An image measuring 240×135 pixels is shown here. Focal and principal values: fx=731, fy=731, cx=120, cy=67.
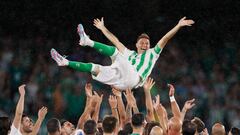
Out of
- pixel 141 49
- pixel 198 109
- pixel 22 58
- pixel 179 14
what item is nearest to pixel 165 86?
pixel 198 109

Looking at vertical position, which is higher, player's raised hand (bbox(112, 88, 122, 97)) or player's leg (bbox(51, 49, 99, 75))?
player's leg (bbox(51, 49, 99, 75))

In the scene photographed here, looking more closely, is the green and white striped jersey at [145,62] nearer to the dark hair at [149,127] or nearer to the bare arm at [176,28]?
the bare arm at [176,28]

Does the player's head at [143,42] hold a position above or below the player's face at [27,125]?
above

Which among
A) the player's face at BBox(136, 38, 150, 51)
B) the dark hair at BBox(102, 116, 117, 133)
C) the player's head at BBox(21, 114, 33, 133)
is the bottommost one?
the dark hair at BBox(102, 116, 117, 133)

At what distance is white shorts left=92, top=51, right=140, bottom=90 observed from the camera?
31.9ft

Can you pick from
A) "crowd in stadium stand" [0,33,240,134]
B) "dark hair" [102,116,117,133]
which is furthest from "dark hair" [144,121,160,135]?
"crowd in stadium stand" [0,33,240,134]

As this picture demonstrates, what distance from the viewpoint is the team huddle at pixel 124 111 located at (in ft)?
24.5

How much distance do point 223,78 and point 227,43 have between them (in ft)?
3.34

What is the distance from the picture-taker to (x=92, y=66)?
9789 mm

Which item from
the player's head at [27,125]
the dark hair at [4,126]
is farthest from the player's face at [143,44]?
the dark hair at [4,126]

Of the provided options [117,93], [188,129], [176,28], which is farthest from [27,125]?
[176,28]

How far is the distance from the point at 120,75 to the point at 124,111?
98cm

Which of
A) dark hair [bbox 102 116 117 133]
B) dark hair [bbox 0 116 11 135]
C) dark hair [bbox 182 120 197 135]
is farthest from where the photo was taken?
dark hair [bbox 102 116 117 133]

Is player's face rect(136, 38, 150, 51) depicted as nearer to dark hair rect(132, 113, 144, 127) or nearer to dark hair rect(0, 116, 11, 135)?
dark hair rect(132, 113, 144, 127)
